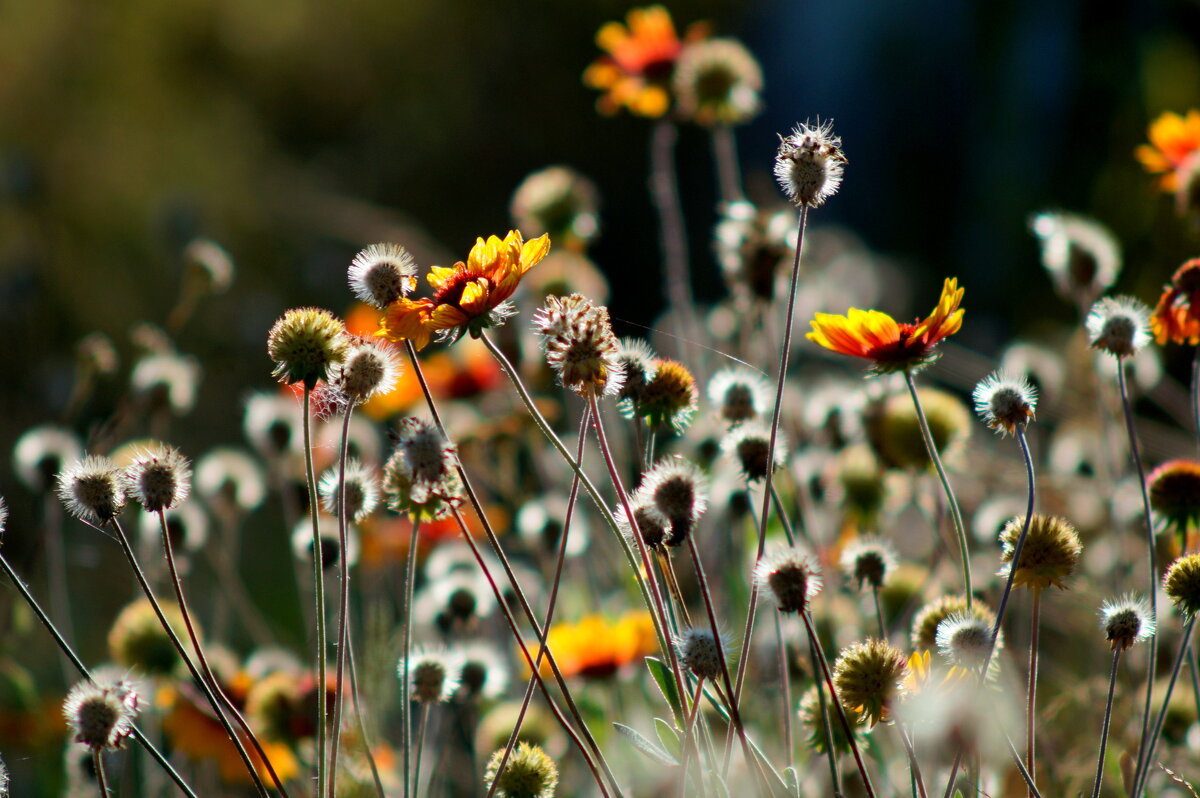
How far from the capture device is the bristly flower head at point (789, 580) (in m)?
1.01

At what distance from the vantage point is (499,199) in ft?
27.1

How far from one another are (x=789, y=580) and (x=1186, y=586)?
408mm

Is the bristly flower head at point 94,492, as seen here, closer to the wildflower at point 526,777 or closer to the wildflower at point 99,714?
the wildflower at point 99,714

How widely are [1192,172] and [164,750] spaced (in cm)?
205

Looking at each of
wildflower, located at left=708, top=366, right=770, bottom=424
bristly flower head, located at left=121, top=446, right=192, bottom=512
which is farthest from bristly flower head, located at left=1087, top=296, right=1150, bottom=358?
bristly flower head, located at left=121, top=446, right=192, bottom=512

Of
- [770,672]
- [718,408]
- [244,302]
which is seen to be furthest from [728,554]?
[244,302]

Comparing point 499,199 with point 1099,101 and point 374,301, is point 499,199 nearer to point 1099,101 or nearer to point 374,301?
point 1099,101

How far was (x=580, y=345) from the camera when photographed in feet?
3.50

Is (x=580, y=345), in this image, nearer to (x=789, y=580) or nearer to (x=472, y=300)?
(x=472, y=300)

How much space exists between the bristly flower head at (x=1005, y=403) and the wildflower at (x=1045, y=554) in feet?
0.35

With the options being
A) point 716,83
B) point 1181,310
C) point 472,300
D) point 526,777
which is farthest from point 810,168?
point 716,83

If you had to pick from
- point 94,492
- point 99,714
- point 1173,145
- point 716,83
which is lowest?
point 99,714

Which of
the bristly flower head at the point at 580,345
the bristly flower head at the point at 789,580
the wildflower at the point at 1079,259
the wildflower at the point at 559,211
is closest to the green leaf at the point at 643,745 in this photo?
the bristly flower head at the point at 789,580

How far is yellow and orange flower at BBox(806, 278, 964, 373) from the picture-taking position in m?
1.17
